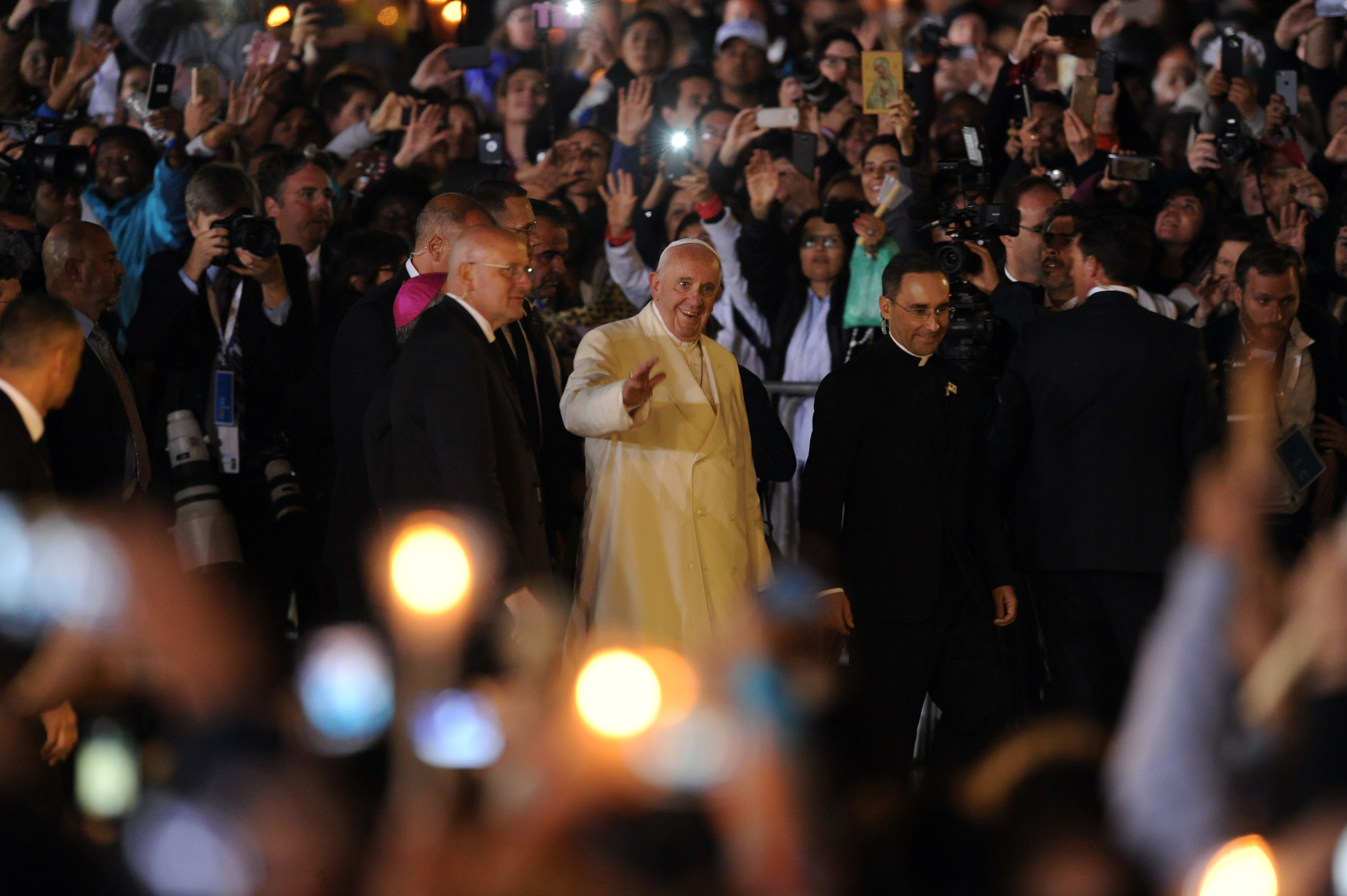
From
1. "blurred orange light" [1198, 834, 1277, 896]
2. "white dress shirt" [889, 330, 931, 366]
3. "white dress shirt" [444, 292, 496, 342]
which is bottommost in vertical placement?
"white dress shirt" [889, 330, 931, 366]

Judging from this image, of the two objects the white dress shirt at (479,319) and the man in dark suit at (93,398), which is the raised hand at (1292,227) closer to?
the white dress shirt at (479,319)

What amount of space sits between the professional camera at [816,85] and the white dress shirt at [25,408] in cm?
554

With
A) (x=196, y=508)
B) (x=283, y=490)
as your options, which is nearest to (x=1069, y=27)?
(x=283, y=490)

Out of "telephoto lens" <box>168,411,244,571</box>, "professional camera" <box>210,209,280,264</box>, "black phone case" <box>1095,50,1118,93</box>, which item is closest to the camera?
"telephoto lens" <box>168,411,244,571</box>

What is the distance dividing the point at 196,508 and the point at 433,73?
384cm

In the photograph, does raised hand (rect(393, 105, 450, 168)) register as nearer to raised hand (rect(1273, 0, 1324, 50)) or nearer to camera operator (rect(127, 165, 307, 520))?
camera operator (rect(127, 165, 307, 520))

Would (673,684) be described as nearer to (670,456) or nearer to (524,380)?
(670,456)

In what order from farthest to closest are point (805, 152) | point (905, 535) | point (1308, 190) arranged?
1. point (805, 152)
2. point (1308, 190)
3. point (905, 535)

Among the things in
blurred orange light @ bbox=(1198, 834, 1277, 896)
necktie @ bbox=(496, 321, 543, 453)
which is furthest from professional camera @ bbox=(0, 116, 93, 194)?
blurred orange light @ bbox=(1198, 834, 1277, 896)

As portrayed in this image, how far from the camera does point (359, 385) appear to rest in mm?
4852

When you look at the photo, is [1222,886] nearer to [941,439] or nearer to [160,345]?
[941,439]

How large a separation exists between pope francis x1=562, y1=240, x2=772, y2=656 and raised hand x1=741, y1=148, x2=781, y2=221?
257 centimetres

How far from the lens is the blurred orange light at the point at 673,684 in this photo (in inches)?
119

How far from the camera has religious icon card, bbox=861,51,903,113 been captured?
7332 millimetres
